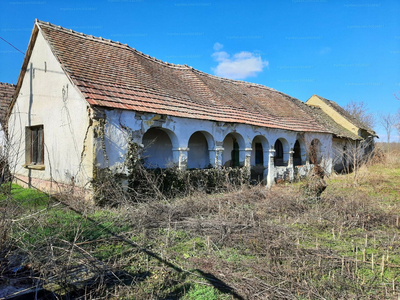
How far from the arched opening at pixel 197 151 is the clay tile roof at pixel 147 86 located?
1679 millimetres

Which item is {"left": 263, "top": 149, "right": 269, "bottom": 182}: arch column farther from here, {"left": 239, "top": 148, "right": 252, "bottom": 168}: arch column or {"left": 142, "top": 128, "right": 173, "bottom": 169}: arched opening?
{"left": 142, "top": 128, "right": 173, "bottom": 169}: arched opening

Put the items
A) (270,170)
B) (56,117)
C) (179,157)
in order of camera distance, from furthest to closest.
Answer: (270,170) < (179,157) < (56,117)

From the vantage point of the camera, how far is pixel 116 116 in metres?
7.80

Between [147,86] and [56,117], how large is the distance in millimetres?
3196

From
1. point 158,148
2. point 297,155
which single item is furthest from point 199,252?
point 297,155

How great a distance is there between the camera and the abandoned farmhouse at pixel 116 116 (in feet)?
25.5

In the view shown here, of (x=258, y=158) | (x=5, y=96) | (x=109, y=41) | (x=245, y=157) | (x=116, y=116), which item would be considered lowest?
(x=258, y=158)

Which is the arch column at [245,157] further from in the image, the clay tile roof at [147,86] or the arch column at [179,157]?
the arch column at [179,157]

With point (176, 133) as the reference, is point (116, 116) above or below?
above

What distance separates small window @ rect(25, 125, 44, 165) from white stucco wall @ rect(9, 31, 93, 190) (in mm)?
283

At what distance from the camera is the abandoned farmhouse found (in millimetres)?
7785

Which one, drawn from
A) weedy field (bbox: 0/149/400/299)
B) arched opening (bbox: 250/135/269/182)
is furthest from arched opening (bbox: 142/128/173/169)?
arched opening (bbox: 250/135/269/182)

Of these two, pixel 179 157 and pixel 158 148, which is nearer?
pixel 179 157

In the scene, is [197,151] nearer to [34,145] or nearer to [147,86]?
[147,86]
